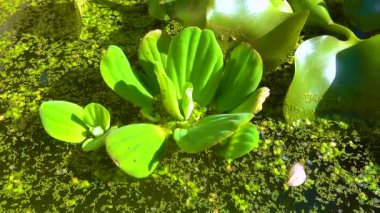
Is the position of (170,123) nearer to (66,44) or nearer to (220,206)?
(220,206)

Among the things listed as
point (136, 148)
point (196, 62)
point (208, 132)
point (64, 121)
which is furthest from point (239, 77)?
point (64, 121)

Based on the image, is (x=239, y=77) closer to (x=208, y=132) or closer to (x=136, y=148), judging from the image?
(x=208, y=132)

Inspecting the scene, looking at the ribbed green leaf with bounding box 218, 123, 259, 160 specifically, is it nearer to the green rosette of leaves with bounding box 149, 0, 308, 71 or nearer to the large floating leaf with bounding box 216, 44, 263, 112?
the large floating leaf with bounding box 216, 44, 263, 112

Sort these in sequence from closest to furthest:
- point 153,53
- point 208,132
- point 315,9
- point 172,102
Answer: point 208,132, point 172,102, point 153,53, point 315,9

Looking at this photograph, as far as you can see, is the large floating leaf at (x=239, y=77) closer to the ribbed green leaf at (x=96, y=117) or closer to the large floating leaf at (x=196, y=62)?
the large floating leaf at (x=196, y=62)

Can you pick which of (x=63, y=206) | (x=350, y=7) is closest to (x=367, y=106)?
(x=350, y=7)

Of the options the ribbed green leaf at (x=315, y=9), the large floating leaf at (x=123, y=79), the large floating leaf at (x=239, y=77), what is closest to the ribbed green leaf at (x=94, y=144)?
the large floating leaf at (x=123, y=79)
